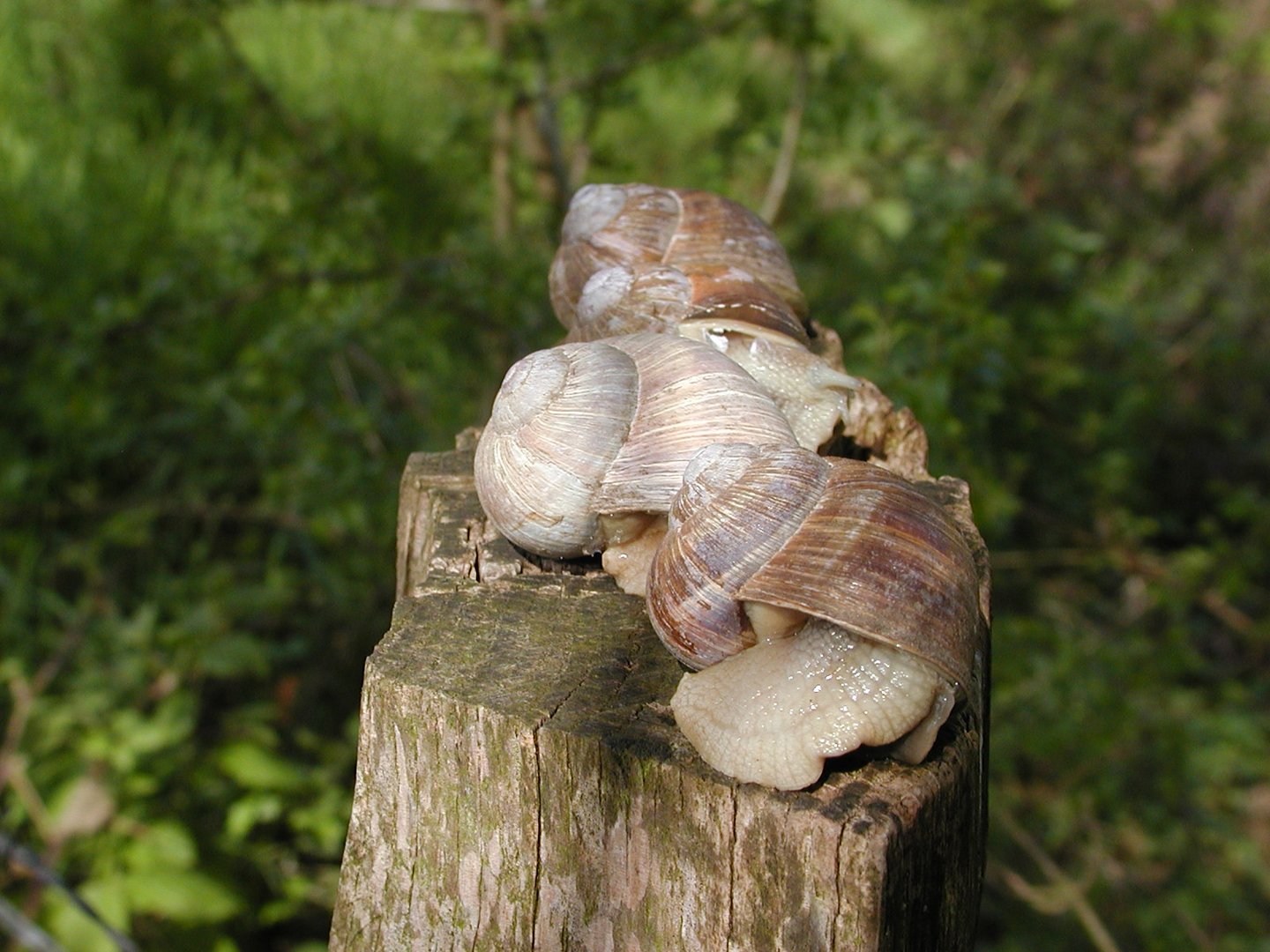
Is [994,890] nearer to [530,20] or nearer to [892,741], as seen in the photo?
[892,741]

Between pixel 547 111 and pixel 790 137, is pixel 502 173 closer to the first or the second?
pixel 547 111

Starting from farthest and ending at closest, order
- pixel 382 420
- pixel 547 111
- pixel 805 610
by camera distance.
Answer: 1. pixel 547 111
2. pixel 382 420
3. pixel 805 610

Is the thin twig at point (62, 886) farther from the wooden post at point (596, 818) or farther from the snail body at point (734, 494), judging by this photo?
the snail body at point (734, 494)

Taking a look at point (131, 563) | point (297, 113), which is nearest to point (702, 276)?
point (131, 563)

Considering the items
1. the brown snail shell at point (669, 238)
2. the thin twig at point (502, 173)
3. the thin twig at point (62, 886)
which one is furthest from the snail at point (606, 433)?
the thin twig at point (502, 173)

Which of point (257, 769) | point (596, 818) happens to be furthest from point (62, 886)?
point (596, 818)

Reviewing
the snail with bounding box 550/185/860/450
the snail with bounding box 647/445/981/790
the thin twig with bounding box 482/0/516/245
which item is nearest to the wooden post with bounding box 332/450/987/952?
the snail with bounding box 647/445/981/790

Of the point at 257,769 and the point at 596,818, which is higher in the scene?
the point at 596,818
